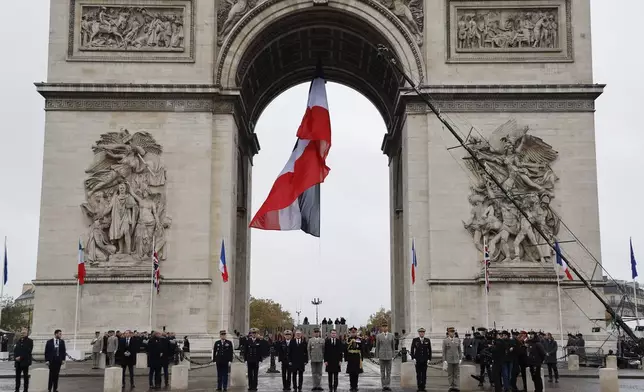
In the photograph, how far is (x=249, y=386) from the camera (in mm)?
25781

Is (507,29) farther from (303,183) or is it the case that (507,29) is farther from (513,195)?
(303,183)

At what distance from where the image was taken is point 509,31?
39281 mm

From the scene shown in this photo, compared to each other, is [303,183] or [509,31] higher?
[509,31]

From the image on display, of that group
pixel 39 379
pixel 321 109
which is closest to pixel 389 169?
pixel 321 109

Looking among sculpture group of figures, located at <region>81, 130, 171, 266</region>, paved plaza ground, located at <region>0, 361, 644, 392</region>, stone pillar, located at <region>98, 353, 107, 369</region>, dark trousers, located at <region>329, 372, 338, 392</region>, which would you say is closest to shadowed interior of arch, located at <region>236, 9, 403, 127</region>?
sculpture group of figures, located at <region>81, 130, 171, 266</region>

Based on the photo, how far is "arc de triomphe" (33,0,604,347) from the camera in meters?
36.8

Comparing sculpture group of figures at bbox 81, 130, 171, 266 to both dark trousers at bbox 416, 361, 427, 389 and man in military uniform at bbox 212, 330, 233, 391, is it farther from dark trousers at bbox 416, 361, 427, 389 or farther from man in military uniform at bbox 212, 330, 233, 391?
dark trousers at bbox 416, 361, 427, 389

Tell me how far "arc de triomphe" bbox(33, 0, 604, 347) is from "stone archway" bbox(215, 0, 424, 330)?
14cm

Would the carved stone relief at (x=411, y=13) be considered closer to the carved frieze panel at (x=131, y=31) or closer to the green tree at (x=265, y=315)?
the carved frieze panel at (x=131, y=31)

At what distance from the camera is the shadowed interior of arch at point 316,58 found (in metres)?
41.2

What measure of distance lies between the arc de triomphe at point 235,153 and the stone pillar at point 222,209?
0.06 metres

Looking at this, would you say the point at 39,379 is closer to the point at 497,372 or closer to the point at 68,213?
the point at 497,372

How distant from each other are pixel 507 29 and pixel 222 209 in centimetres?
→ 1498

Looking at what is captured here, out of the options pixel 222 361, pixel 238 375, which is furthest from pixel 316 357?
pixel 238 375
